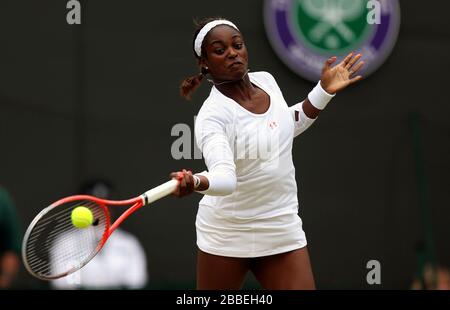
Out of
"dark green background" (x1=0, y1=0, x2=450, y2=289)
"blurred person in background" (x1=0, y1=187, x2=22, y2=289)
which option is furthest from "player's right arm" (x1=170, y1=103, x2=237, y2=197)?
"dark green background" (x1=0, y1=0, x2=450, y2=289)

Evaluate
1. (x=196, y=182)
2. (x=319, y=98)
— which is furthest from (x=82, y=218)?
(x=319, y=98)

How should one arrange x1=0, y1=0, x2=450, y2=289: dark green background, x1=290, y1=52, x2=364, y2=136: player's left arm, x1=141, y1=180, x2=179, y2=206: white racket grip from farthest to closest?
x1=0, y1=0, x2=450, y2=289: dark green background, x1=290, y1=52, x2=364, y2=136: player's left arm, x1=141, y1=180, x2=179, y2=206: white racket grip

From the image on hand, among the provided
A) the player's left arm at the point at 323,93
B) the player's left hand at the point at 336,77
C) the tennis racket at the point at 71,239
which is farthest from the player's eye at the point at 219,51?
the tennis racket at the point at 71,239

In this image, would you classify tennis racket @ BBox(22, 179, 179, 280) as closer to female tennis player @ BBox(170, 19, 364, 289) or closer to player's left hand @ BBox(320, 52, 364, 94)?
female tennis player @ BBox(170, 19, 364, 289)

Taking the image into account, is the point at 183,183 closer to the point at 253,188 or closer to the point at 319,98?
the point at 253,188

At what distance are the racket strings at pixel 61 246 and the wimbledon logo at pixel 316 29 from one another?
3024 millimetres

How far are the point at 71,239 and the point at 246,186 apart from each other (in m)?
0.84

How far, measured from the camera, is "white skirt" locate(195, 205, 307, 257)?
5.34 meters

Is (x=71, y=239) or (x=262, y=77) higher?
(x=262, y=77)

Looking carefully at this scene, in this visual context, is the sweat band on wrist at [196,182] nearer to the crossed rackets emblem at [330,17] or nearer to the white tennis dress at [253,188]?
the white tennis dress at [253,188]

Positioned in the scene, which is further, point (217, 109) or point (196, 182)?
point (217, 109)

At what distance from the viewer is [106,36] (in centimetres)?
802

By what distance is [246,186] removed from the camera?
531cm

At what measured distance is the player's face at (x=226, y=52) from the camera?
17.5ft
